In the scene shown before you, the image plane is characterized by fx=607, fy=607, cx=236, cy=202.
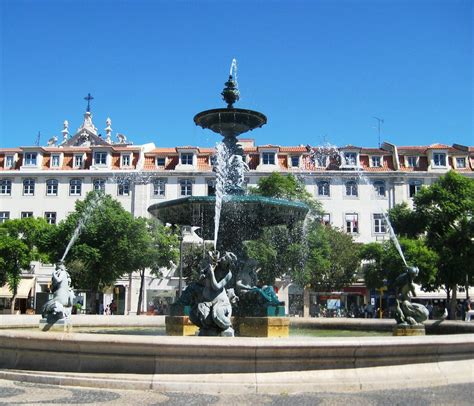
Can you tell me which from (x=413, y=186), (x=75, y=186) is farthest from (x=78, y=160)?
(x=413, y=186)

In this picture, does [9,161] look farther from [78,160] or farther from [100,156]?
[100,156]

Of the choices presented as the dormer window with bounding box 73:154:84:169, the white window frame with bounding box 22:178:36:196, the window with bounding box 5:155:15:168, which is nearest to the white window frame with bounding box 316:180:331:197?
the dormer window with bounding box 73:154:84:169

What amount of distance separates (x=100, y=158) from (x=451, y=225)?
28.8 metres

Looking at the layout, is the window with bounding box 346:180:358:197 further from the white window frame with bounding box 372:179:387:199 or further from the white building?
the white window frame with bounding box 372:179:387:199

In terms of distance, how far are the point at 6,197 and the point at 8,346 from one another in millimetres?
45417

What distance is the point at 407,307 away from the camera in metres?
11.0

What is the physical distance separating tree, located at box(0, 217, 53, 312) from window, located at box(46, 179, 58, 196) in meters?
11.1

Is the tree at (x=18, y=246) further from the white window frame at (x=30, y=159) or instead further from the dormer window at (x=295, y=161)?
the dormer window at (x=295, y=161)

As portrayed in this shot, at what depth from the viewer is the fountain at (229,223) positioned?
9805mm

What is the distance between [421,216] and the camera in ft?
119

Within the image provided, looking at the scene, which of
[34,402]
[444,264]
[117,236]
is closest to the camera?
[34,402]

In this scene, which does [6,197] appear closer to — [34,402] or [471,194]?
[471,194]

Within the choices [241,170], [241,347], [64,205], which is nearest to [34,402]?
[241,347]

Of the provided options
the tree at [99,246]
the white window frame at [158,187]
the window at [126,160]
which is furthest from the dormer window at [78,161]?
the tree at [99,246]
